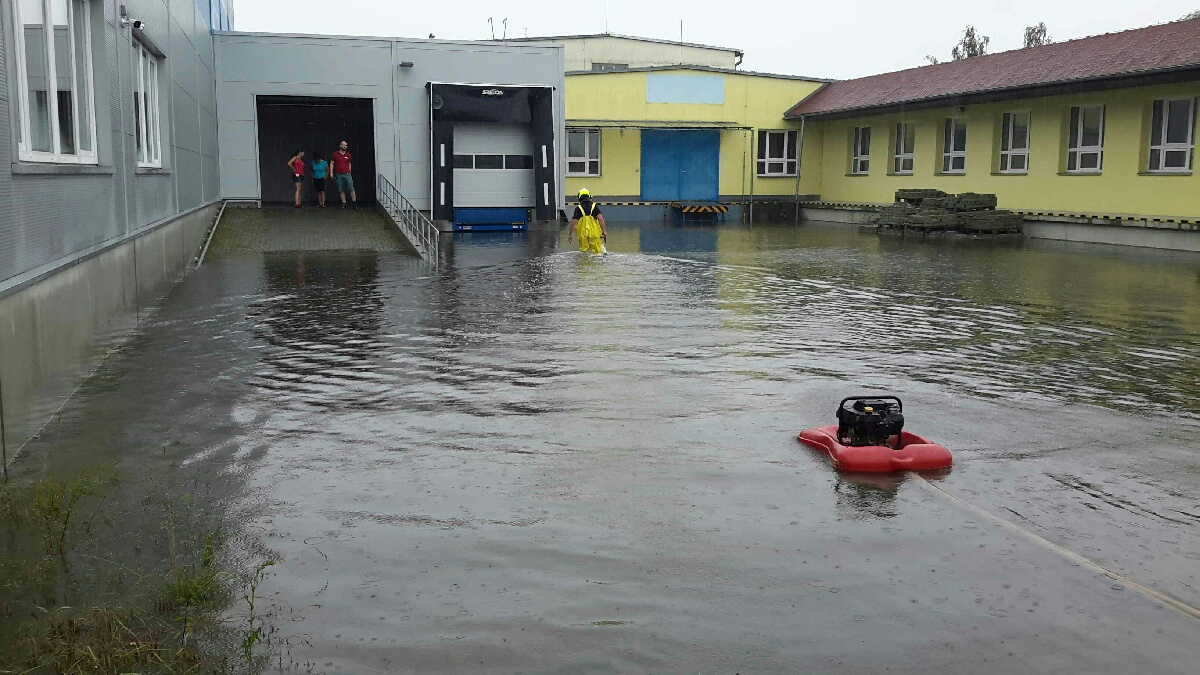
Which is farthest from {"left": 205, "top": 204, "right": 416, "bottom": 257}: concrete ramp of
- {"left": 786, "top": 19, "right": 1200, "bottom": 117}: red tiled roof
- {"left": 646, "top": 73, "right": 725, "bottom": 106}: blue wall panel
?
{"left": 786, "top": 19, "right": 1200, "bottom": 117}: red tiled roof

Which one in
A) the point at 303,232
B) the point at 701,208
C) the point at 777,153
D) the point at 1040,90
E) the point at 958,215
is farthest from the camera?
the point at 777,153

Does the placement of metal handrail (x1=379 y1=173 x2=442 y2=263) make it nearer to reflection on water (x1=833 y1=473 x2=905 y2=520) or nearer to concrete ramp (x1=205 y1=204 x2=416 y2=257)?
concrete ramp (x1=205 y1=204 x2=416 y2=257)

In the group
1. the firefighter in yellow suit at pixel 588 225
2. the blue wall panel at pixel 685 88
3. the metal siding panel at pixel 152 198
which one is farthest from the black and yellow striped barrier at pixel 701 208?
the metal siding panel at pixel 152 198

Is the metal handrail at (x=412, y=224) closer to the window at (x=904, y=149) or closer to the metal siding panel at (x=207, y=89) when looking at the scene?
the metal siding panel at (x=207, y=89)

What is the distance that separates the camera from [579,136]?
43281 millimetres

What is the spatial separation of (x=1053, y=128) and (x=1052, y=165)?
3.38 ft

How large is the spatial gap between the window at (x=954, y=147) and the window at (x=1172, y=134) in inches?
305

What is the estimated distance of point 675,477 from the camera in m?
6.63

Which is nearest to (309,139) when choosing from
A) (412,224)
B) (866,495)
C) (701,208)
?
(412,224)

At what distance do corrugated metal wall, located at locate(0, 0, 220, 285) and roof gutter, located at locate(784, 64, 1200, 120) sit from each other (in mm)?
21185

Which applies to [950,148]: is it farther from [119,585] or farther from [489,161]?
[119,585]

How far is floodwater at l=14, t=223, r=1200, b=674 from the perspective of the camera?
14.6 ft

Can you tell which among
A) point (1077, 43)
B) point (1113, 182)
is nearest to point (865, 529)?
point (1113, 182)

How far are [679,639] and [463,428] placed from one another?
12.3 ft
